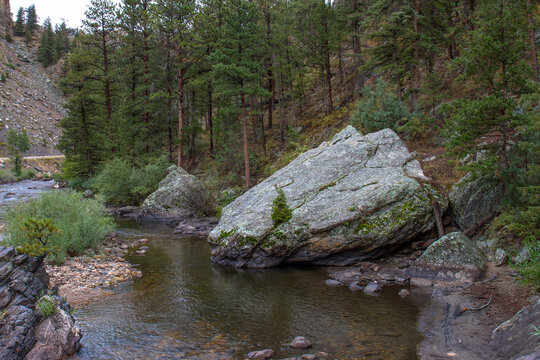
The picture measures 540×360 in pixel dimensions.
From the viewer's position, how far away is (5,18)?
109500 millimetres

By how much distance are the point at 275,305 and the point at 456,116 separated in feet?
25.5

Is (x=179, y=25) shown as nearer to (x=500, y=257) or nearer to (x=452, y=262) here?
(x=452, y=262)

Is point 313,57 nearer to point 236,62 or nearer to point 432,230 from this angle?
point 236,62

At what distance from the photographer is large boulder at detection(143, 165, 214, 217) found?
2281cm

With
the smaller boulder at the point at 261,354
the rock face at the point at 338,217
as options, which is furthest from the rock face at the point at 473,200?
the smaller boulder at the point at 261,354

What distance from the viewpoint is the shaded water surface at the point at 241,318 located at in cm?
691

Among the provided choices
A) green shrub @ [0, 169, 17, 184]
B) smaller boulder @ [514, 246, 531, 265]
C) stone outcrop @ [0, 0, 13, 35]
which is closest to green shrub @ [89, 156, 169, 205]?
smaller boulder @ [514, 246, 531, 265]

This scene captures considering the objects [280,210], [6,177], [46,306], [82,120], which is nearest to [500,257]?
[280,210]

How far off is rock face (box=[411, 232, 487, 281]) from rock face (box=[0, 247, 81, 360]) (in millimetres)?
9149

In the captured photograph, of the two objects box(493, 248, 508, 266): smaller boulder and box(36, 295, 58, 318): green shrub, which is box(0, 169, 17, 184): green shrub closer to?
box(36, 295, 58, 318): green shrub

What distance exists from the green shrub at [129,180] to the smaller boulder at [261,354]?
21856 mm

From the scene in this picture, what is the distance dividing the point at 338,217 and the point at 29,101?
8946 centimetres

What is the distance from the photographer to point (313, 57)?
28.4 meters

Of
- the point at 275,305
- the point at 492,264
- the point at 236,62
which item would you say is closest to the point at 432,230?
the point at 492,264
